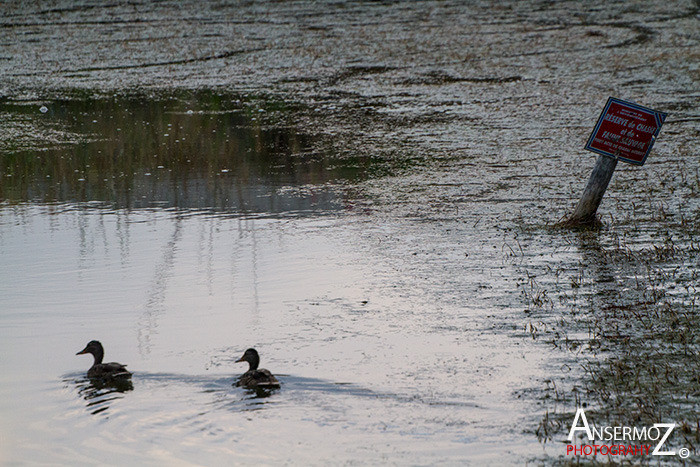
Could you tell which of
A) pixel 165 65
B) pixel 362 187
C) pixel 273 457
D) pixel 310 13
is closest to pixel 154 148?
pixel 362 187

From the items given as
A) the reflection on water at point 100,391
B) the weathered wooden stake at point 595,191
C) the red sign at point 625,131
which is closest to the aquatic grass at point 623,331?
the weathered wooden stake at point 595,191

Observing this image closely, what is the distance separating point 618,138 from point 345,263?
338 cm

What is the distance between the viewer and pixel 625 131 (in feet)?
37.7

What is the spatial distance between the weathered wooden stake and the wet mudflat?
272 millimetres

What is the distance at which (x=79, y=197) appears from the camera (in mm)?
14266

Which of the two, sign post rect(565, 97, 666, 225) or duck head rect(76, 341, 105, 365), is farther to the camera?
sign post rect(565, 97, 666, 225)

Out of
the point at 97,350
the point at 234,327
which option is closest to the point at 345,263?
the point at 234,327

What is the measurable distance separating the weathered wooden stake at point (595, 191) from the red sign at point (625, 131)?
18 centimetres

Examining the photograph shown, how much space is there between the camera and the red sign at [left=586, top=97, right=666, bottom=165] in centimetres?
1141

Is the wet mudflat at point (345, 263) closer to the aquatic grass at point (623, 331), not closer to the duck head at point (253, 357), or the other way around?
the aquatic grass at point (623, 331)

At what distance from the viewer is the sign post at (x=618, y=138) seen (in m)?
11.4

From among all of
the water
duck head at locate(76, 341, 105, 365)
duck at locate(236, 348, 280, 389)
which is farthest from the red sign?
duck head at locate(76, 341, 105, 365)

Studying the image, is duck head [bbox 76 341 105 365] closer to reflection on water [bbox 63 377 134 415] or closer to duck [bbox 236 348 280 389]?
reflection on water [bbox 63 377 134 415]

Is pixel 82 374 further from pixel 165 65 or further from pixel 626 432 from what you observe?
pixel 165 65
